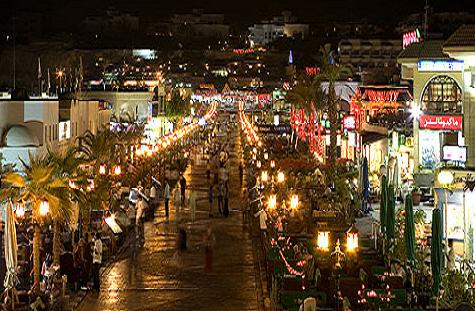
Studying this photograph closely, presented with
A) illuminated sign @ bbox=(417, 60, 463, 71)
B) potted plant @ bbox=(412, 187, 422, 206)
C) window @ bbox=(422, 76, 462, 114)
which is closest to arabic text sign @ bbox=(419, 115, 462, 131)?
window @ bbox=(422, 76, 462, 114)

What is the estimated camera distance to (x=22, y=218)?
27.0 metres

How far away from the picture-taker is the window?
37125 millimetres

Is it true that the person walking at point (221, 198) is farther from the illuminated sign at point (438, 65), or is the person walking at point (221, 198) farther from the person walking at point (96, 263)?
the person walking at point (96, 263)

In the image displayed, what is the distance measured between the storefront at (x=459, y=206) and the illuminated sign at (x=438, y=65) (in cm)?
1363

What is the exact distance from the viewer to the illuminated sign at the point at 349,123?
163 feet

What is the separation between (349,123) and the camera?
50.5m

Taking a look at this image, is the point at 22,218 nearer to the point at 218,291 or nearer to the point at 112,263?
the point at 112,263

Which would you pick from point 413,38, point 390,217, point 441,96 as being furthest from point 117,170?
point 413,38

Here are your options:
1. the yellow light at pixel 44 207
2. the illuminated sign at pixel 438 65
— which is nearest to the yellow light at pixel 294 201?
the illuminated sign at pixel 438 65

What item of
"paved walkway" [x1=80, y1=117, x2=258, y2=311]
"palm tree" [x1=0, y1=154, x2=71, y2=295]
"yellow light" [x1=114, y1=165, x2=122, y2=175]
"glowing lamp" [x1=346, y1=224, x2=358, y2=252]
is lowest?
"paved walkway" [x1=80, y1=117, x2=258, y2=311]

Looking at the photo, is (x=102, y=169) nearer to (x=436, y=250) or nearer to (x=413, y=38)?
(x=413, y=38)

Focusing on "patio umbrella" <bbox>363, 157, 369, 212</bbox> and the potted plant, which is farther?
"patio umbrella" <bbox>363, 157, 369, 212</bbox>

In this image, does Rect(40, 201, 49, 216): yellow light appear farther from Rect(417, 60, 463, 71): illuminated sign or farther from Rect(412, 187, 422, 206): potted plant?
Rect(417, 60, 463, 71): illuminated sign

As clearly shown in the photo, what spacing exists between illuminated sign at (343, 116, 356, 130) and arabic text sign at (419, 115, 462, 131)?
11.7 metres
